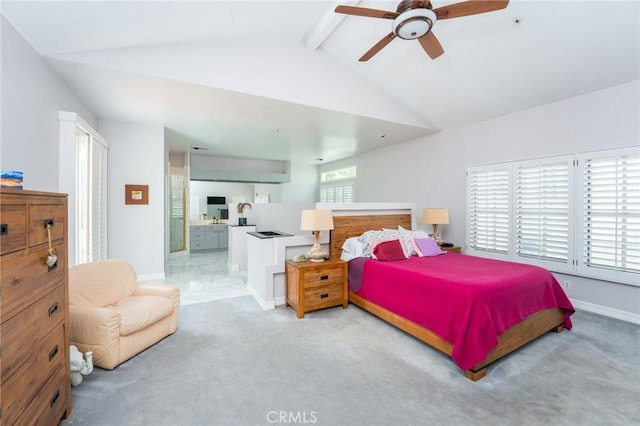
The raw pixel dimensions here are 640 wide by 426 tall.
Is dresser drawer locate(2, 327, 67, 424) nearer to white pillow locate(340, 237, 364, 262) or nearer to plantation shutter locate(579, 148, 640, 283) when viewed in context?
white pillow locate(340, 237, 364, 262)

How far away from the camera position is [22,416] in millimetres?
1273

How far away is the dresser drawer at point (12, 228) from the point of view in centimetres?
117

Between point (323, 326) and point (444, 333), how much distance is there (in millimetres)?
1280

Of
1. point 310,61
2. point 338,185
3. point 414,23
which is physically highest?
point 310,61

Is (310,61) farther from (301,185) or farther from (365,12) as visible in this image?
(301,185)

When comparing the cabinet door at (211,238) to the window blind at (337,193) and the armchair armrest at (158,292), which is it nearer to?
the window blind at (337,193)

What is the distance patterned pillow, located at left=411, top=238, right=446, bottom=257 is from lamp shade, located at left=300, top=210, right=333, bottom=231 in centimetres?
128

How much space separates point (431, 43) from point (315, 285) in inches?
111

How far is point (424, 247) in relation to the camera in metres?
3.86

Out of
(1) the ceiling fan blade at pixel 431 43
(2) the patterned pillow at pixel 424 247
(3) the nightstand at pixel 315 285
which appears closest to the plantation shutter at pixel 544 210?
(2) the patterned pillow at pixel 424 247

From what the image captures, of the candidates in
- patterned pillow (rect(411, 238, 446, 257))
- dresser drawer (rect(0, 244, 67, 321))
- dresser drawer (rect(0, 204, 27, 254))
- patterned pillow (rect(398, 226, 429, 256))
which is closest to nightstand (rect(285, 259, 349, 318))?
patterned pillow (rect(398, 226, 429, 256))

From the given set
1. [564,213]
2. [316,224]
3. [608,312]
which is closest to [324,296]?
[316,224]

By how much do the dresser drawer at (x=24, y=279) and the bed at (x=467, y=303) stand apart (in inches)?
107

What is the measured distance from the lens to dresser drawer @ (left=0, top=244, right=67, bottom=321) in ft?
3.88
